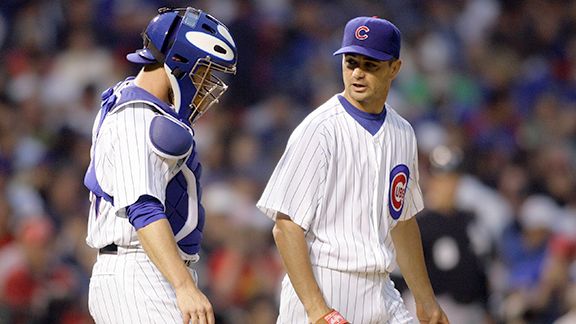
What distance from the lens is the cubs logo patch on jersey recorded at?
5.61 m

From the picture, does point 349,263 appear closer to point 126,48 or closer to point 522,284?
point 522,284

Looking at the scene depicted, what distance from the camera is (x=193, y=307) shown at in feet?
15.1

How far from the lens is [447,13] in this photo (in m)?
14.3

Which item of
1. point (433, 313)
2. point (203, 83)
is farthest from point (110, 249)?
point (433, 313)

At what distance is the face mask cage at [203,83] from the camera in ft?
16.5

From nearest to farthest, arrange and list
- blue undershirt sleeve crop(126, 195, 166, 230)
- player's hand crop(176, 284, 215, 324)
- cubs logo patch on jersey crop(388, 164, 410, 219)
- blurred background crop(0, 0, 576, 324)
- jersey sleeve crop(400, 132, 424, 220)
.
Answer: player's hand crop(176, 284, 215, 324) < blue undershirt sleeve crop(126, 195, 166, 230) < cubs logo patch on jersey crop(388, 164, 410, 219) < jersey sleeve crop(400, 132, 424, 220) < blurred background crop(0, 0, 576, 324)

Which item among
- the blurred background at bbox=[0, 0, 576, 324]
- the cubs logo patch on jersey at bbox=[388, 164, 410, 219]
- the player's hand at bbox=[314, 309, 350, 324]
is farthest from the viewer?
the blurred background at bbox=[0, 0, 576, 324]

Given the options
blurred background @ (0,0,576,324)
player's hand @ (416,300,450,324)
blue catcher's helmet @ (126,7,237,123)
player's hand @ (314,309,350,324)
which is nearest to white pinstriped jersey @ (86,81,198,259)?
blue catcher's helmet @ (126,7,237,123)

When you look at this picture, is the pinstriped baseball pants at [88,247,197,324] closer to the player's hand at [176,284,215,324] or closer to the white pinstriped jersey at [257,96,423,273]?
the player's hand at [176,284,215,324]

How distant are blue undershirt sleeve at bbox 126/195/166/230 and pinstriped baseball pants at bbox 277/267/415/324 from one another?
98 cm

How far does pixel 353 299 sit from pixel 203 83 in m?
1.15

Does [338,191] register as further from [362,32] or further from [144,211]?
[144,211]

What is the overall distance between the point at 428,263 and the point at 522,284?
3047mm

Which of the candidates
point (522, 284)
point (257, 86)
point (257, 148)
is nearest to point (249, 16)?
point (257, 86)
